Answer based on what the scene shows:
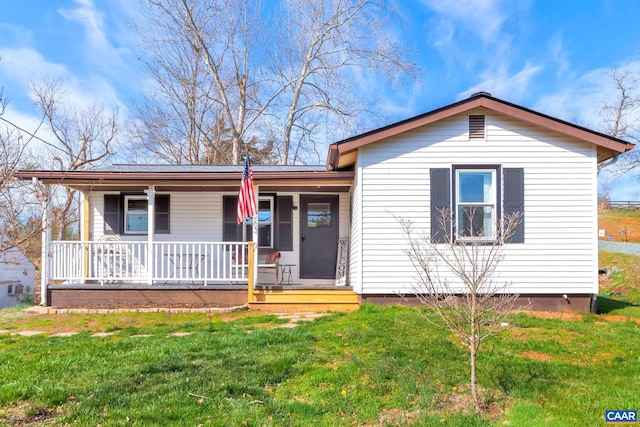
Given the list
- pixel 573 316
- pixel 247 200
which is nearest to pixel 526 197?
pixel 573 316

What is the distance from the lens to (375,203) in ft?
24.5

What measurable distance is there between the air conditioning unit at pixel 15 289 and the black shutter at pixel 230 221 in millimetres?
11288

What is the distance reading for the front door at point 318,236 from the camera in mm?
9609

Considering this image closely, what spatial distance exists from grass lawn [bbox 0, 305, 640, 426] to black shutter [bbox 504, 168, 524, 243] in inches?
67.7

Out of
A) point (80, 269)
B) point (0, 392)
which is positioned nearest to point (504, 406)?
point (0, 392)

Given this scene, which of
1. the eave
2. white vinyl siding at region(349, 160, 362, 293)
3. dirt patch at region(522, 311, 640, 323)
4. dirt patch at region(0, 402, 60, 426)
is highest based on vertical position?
the eave

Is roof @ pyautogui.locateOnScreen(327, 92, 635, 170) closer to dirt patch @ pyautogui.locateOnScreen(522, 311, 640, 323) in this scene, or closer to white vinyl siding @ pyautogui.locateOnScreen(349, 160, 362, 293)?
white vinyl siding @ pyautogui.locateOnScreen(349, 160, 362, 293)

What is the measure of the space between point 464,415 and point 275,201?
7151mm

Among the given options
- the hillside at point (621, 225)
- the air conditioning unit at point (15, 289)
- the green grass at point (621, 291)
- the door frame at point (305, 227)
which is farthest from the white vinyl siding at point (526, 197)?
the hillside at point (621, 225)

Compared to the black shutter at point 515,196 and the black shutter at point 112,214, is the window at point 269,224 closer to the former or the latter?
the black shutter at point 112,214

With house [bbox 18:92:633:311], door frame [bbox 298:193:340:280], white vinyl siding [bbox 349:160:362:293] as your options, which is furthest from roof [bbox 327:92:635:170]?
door frame [bbox 298:193:340:280]

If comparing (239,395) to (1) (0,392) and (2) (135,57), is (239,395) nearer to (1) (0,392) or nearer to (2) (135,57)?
(1) (0,392)

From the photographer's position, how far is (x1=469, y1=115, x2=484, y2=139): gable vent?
7.49 metres

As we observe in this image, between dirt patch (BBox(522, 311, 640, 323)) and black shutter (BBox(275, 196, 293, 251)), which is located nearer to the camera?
dirt patch (BBox(522, 311, 640, 323))
